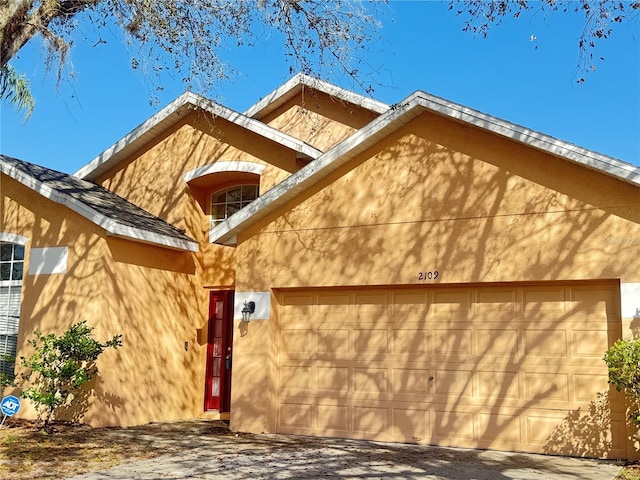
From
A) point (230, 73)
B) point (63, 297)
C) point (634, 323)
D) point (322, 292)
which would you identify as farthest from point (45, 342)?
point (634, 323)

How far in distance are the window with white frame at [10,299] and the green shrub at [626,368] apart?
33.4 feet

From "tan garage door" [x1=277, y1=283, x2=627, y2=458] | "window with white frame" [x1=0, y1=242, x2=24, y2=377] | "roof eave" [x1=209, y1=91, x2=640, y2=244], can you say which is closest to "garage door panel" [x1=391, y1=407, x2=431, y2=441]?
"tan garage door" [x1=277, y1=283, x2=627, y2=458]

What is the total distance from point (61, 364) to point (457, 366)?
6.52 m

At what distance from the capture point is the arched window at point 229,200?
14242 mm

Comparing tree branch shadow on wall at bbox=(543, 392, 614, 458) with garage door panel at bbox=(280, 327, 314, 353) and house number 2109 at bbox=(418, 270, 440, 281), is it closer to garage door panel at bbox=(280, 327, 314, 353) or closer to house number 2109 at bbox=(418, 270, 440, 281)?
house number 2109 at bbox=(418, 270, 440, 281)

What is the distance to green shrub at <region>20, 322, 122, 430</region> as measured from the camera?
10.6m

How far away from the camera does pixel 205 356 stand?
541 inches

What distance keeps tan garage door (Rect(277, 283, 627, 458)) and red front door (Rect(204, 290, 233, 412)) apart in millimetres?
2666

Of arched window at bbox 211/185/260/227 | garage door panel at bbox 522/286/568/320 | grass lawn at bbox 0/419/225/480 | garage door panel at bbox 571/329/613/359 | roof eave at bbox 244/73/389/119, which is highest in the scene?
roof eave at bbox 244/73/389/119

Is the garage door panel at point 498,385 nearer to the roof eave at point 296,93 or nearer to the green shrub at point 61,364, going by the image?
the green shrub at point 61,364

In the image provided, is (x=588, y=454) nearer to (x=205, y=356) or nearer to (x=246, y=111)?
(x=205, y=356)

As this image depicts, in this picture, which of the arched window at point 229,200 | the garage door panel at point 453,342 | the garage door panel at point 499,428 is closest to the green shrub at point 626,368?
the garage door panel at point 499,428

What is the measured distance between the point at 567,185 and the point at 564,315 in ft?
6.24

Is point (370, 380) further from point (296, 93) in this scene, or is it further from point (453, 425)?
point (296, 93)
